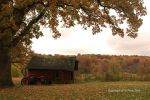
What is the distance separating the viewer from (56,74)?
75.8 metres

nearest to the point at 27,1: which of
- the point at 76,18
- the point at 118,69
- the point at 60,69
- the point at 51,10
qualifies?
the point at 51,10

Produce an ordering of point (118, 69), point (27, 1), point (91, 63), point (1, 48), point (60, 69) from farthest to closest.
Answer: point (91, 63)
point (118, 69)
point (60, 69)
point (1, 48)
point (27, 1)

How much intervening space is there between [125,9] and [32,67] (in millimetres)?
38812

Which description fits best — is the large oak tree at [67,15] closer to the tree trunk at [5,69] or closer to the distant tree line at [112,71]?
the tree trunk at [5,69]

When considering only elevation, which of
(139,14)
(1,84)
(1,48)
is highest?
(139,14)

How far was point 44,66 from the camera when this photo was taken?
76062 mm

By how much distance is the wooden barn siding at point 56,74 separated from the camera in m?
74.6

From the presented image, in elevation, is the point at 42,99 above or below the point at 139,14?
below

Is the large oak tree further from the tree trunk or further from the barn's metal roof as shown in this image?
the barn's metal roof

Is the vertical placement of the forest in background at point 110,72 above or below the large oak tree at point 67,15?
below

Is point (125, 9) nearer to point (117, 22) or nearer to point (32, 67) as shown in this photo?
point (117, 22)

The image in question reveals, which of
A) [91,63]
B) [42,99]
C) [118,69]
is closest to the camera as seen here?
[42,99]

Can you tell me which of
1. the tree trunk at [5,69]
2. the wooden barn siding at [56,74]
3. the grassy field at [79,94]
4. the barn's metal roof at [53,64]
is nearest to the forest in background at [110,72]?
the barn's metal roof at [53,64]

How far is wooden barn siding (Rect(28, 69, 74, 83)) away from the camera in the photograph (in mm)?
74562
